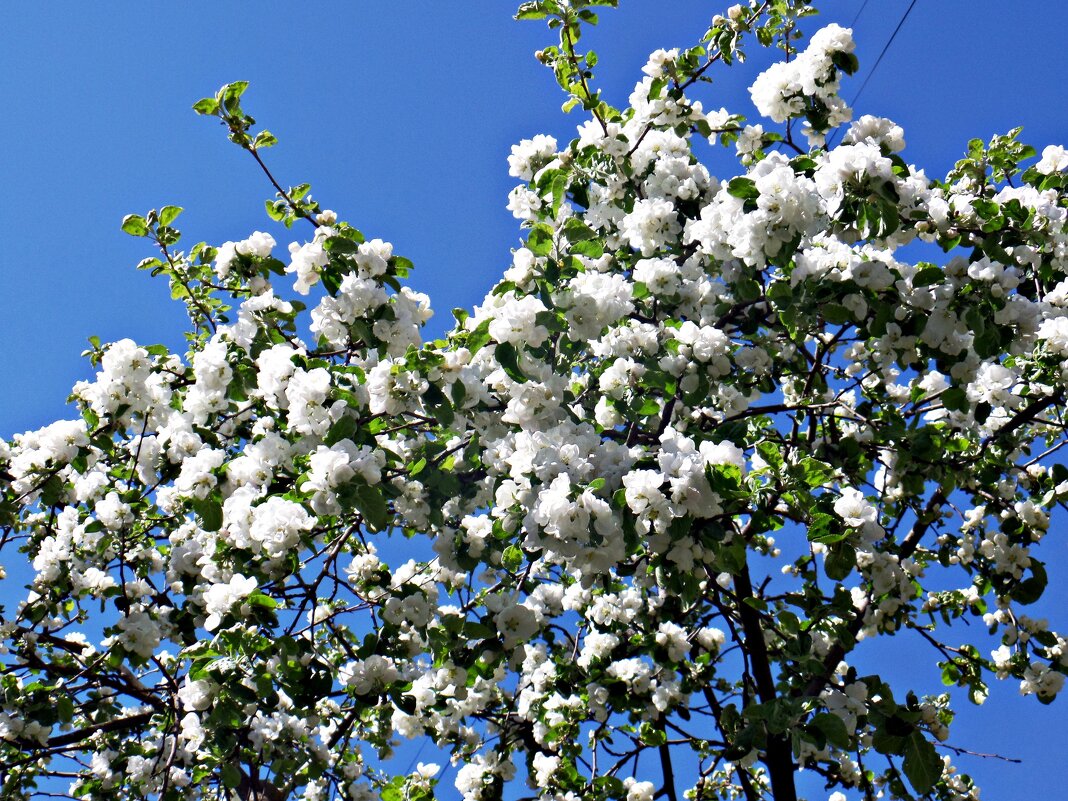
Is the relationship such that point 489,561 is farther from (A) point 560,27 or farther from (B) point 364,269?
(A) point 560,27

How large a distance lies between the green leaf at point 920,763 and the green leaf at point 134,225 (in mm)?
3836

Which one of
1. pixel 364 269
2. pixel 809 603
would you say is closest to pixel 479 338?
pixel 364 269

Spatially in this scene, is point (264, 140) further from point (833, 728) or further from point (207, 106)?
point (833, 728)

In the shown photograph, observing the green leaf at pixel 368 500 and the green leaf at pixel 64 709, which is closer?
the green leaf at pixel 368 500

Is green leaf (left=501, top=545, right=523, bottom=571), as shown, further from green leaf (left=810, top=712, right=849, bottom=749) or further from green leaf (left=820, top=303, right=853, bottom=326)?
green leaf (left=820, top=303, right=853, bottom=326)

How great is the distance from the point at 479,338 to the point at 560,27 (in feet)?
5.30

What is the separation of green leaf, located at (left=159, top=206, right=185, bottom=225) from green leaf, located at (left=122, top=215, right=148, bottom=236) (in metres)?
0.08

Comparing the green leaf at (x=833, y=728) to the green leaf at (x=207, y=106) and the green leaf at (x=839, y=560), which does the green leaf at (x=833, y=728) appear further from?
the green leaf at (x=207, y=106)

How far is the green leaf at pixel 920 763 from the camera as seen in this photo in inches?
132

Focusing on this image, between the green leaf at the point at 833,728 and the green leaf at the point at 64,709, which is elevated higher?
the green leaf at the point at 64,709

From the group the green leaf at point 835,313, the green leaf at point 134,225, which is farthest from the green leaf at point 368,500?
Result: the green leaf at point 835,313

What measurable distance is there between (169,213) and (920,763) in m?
3.83

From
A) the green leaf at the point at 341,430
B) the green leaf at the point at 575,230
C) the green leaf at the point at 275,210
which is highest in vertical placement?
the green leaf at the point at 275,210

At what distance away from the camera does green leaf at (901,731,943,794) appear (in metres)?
3.35
